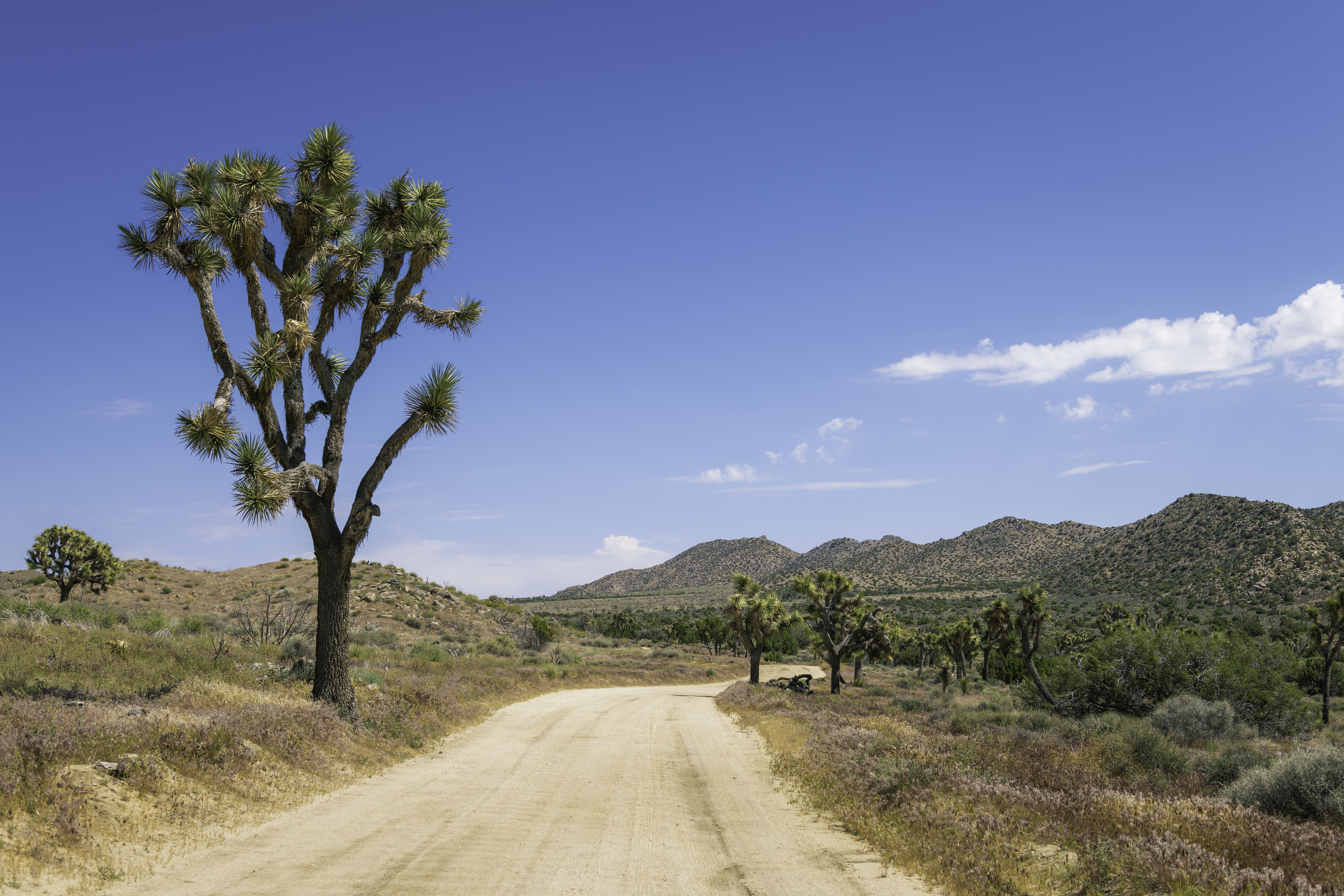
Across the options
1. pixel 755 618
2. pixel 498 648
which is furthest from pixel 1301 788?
pixel 498 648

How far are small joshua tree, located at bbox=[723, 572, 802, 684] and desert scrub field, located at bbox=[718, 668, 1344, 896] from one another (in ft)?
68.7

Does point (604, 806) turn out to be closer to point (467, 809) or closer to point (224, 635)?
point (467, 809)

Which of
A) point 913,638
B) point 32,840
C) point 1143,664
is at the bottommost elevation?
point 913,638

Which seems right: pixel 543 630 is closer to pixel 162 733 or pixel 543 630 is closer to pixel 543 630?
pixel 543 630

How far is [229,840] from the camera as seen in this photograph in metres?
8.30

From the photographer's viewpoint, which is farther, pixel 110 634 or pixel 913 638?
pixel 913 638

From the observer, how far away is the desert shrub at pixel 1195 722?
1853 cm

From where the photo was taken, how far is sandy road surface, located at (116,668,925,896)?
23.5 feet

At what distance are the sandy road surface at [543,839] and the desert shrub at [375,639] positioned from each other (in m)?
23.3

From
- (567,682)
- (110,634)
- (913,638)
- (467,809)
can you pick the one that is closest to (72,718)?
(467,809)

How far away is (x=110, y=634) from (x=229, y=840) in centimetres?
1672

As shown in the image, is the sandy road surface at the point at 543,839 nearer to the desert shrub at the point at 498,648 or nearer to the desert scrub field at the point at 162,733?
the desert scrub field at the point at 162,733

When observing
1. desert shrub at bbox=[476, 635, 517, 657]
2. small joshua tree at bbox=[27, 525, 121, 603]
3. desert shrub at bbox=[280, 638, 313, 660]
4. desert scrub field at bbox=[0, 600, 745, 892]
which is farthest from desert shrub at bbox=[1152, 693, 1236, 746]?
small joshua tree at bbox=[27, 525, 121, 603]

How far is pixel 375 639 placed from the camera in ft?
128
